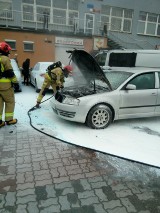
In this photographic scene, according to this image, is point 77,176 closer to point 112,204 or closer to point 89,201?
point 89,201

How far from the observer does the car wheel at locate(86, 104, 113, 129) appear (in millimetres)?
5152

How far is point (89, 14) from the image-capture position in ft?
65.1

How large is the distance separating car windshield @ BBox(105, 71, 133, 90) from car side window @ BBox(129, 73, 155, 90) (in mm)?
240

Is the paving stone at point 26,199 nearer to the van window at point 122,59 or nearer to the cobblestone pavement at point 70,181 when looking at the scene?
the cobblestone pavement at point 70,181

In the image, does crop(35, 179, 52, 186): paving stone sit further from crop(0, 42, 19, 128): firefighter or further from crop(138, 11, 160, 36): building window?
crop(138, 11, 160, 36): building window

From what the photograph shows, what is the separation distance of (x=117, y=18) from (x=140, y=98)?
1805 cm

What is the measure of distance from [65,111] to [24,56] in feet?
41.9

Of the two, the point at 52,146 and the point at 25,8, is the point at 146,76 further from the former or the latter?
the point at 25,8

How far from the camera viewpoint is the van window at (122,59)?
30.0 feet

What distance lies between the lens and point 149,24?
2245cm

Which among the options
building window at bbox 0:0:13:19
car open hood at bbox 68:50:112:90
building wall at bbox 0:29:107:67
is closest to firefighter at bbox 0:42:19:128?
car open hood at bbox 68:50:112:90

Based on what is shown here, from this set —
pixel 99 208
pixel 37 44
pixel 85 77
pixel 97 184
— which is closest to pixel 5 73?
pixel 85 77

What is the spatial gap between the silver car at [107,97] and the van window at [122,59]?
3450 millimetres

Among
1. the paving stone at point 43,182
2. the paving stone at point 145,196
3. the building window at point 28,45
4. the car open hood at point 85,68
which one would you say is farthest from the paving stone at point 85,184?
the building window at point 28,45
